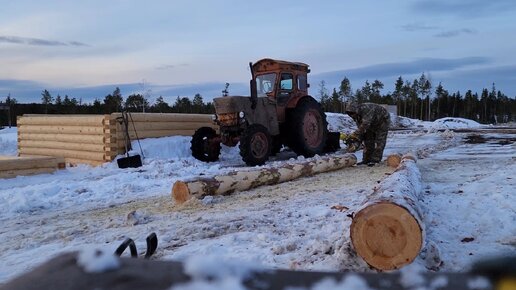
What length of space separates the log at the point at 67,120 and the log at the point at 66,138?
0.35 m

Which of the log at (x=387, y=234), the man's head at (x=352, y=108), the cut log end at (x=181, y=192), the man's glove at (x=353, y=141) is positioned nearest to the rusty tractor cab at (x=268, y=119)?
the man's glove at (x=353, y=141)

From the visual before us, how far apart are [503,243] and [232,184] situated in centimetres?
440

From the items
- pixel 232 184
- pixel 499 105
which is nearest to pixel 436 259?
pixel 232 184

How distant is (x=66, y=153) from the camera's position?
14539 millimetres

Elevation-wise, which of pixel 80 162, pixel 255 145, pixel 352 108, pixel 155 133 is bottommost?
pixel 80 162

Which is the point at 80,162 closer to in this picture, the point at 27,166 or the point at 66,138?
the point at 66,138

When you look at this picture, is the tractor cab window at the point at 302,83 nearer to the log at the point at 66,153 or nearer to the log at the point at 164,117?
the log at the point at 164,117

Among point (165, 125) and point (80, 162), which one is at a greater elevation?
point (165, 125)

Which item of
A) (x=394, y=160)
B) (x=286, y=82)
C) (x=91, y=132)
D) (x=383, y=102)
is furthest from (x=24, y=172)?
(x=383, y=102)

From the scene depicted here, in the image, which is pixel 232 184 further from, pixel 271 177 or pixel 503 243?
pixel 503 243

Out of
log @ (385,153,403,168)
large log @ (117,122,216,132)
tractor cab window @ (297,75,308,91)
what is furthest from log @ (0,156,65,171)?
log @ (385,153,403,168)

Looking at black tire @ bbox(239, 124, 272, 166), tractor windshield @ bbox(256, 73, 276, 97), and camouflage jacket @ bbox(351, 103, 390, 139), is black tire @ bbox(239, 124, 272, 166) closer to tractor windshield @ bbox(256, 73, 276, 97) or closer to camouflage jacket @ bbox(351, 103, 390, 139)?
tractor windshield @ bbox(256, 73, 276, 97)

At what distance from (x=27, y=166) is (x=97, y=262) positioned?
10563 mm

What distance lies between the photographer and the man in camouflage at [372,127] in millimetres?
11969
